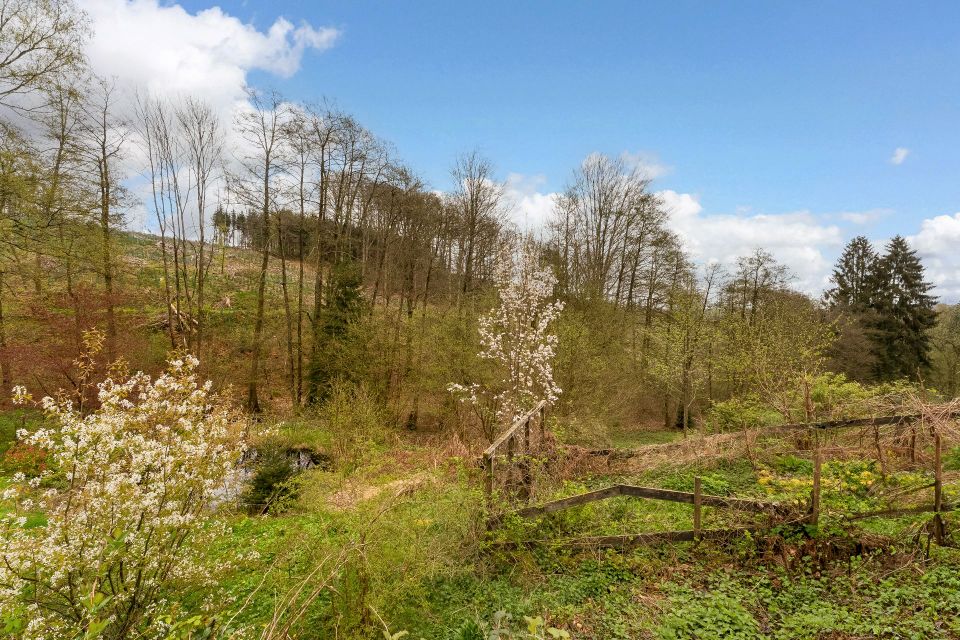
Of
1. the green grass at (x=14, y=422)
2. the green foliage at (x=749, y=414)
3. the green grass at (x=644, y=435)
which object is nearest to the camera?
the green foliage at (x=749, y=414)

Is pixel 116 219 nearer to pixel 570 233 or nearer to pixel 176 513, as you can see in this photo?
pixel 176 513

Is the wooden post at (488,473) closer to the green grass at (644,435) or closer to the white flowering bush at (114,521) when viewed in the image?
the white flowering bush at (114,521)

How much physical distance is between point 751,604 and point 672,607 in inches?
32.7

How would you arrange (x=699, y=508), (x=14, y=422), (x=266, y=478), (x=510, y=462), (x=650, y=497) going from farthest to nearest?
(x=14, y=422), (x=266, y=478), (x=510, y=462), (x=650, y=497), (x=699, y=508)

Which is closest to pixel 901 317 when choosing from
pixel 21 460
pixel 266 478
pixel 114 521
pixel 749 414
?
pixel 749 414

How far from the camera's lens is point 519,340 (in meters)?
13.0

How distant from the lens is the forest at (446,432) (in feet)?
12.9

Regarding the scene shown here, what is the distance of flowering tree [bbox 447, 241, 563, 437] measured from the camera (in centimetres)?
1237

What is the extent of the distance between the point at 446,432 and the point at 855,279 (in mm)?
27677

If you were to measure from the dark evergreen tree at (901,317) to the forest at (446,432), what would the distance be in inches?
7.5

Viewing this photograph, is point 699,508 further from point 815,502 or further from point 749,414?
point 749,414

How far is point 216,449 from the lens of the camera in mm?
4172

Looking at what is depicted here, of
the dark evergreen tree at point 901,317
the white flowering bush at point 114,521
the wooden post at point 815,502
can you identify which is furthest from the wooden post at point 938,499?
the dark evergreen tree at point 901,317

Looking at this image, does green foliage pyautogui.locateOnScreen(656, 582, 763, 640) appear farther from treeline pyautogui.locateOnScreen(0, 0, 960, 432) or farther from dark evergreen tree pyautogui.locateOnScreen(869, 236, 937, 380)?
dark evergreen tree pyautogui.locateOnScreen(869, 236, 937, 380)
